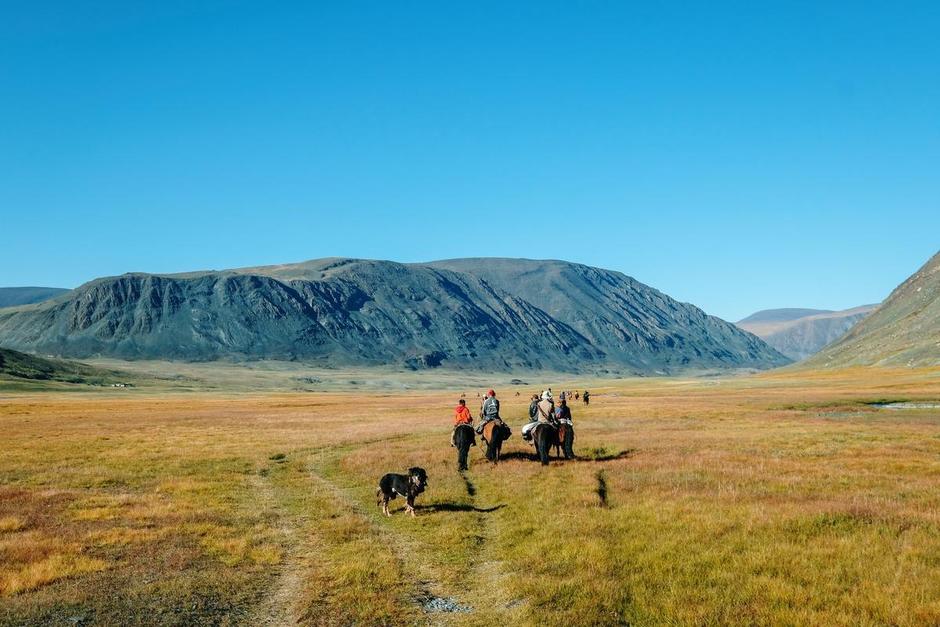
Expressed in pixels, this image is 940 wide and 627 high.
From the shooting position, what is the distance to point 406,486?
1853cm

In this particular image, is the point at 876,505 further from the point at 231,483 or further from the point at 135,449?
the point at 135,449

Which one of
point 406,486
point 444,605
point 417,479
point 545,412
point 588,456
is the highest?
point 545,412

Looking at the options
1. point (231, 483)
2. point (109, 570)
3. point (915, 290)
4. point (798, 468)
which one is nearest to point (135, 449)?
point (231, 483)

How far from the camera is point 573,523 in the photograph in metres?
15.8

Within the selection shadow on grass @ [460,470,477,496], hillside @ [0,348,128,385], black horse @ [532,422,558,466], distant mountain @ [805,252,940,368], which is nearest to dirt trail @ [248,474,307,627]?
shadow on grass @ [460,470,477,496]

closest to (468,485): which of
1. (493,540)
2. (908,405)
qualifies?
(493,540)

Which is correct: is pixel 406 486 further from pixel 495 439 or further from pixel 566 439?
pixel 566 439

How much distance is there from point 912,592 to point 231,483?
21.5 metres

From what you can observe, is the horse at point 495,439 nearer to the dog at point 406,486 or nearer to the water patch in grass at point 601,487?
the water patch in grass at point 601,487

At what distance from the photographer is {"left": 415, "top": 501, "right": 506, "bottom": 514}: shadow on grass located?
18.8 metres

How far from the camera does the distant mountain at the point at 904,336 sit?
5374 inches

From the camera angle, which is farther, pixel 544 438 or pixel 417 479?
pixel 544 438

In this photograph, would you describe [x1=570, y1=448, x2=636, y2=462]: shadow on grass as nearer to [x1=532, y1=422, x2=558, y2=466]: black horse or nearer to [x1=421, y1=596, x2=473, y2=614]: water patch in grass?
[x1=532, y1=422, x2=558, y2=466]: black horse

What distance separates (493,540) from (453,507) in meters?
3.92
